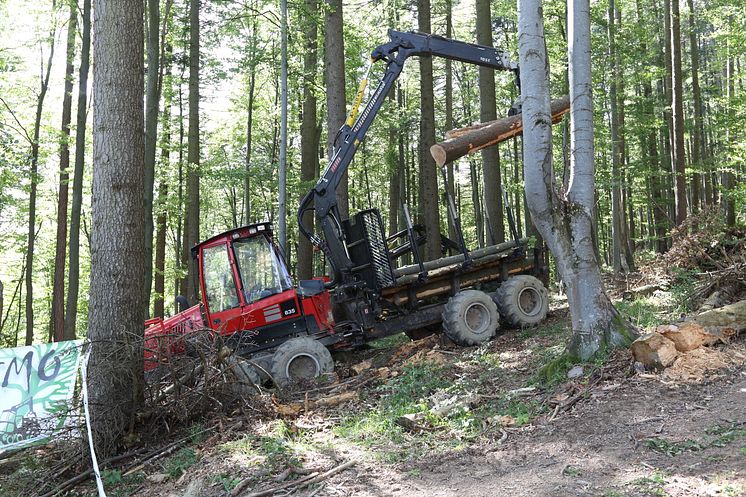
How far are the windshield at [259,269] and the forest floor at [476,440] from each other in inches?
85.3

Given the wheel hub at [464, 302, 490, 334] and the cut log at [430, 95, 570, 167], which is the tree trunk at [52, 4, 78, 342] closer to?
the cut log at [430, 95, 570, 167]

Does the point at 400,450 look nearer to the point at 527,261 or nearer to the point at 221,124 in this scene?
the point at 527,261

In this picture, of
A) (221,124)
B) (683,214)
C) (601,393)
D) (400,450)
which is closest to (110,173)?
(400,450)

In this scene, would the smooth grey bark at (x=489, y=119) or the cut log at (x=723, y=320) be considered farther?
the smooth grey bark at (x=489, y=119)

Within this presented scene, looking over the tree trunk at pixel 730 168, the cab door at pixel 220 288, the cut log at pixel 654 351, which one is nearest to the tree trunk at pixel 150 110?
the cab door at pixel 220 288

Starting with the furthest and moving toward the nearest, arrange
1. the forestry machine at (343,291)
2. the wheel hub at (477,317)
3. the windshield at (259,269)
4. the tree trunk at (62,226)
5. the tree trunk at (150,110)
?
the tree trunk at (62,226)
the tree trunk at (150,110)
the wheel hub at (477,317)
the windshield at (259,269)
the forestry machine at (343,291)

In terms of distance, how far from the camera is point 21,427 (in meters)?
6.38

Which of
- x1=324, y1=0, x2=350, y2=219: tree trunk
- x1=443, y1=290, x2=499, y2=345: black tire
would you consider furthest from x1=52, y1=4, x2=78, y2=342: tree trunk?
x1=443, y1=290, x2=499, y2=345: black tire

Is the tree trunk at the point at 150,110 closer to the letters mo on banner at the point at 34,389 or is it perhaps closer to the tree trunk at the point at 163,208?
the tree trunk at the point at 163,208

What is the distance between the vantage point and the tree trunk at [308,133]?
14.4m

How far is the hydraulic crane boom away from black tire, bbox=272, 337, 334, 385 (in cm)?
135

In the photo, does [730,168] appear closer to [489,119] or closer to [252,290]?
[489,119]

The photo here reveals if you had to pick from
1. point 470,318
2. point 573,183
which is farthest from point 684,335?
point 470,318

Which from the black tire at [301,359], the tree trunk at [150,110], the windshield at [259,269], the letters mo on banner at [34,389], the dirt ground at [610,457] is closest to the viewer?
the dirt ground at [610,457]
